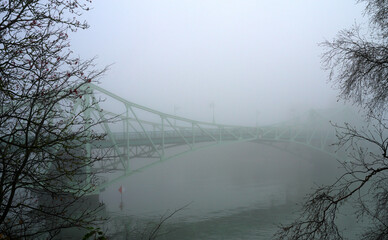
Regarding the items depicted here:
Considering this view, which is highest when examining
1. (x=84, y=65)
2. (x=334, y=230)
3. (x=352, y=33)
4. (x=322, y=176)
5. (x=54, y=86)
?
(x=352, y=33)

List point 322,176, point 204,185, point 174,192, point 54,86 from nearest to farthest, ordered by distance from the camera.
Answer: point 54,86, point 174,192, point 204,185, point 322,176

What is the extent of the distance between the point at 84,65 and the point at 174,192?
87.5ft

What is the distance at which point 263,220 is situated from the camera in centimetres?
2064

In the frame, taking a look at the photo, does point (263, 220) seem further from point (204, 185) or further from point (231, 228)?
point (204, 185)

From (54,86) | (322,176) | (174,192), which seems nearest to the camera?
(54,86)

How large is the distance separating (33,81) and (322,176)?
42.9 meters

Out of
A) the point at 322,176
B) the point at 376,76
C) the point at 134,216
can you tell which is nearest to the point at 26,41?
the point at 376,76

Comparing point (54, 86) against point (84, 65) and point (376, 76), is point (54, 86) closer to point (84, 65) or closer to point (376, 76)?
point (84, 65)

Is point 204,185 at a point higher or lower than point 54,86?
lower

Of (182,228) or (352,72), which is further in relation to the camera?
(182,228)

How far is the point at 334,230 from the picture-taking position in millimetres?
3053

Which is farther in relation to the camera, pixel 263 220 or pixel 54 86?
pixel 263 220

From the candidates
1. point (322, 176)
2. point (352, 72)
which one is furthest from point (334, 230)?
point (322, 176)

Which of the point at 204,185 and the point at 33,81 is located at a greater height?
the point at 33,81
